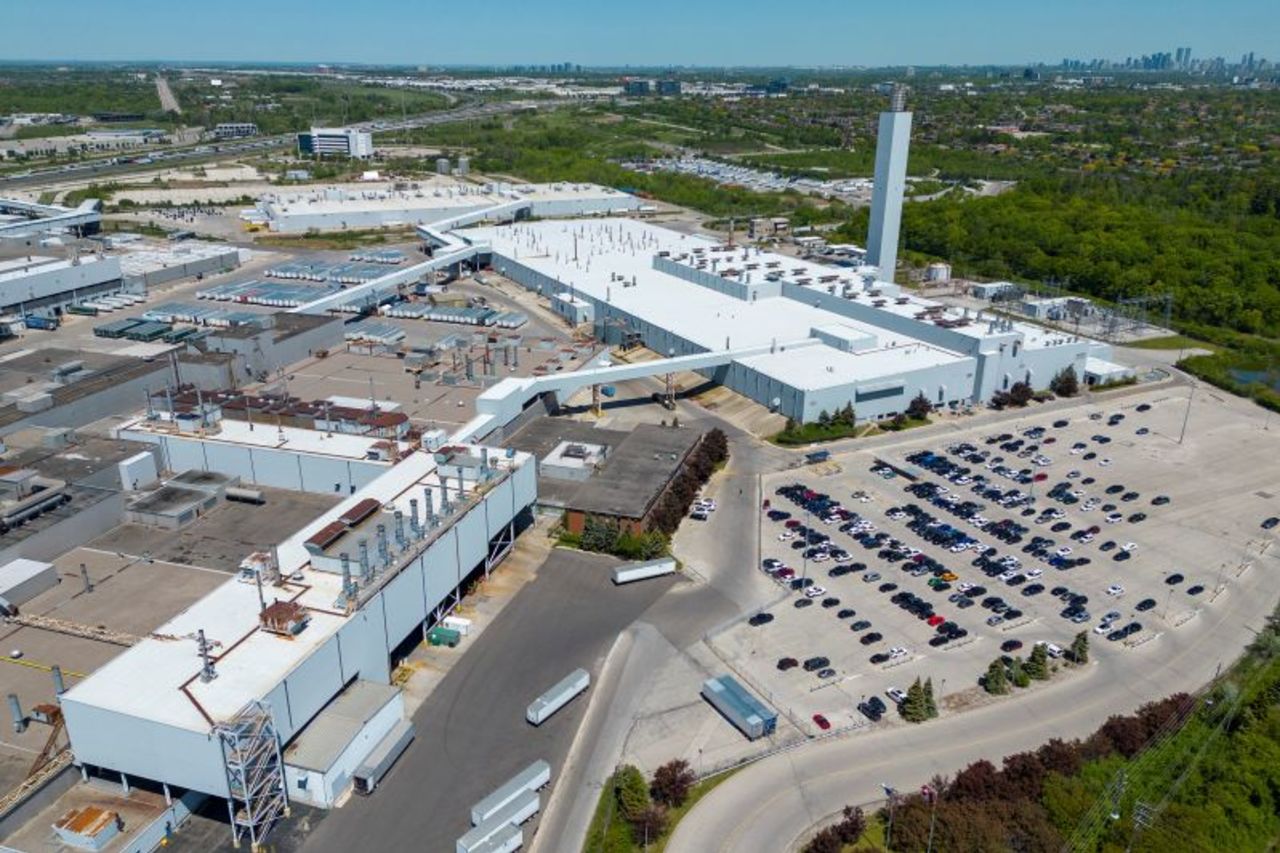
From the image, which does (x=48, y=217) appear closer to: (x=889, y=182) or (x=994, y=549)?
(x=889, y=182)

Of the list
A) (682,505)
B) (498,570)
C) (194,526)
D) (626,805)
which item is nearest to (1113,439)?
(682,505)

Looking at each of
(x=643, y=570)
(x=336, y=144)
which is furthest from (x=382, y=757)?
(x=336, y=144)

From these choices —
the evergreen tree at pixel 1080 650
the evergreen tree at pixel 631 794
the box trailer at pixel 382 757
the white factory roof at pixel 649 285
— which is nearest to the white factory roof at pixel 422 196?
the white factory roof at pixel 649 285

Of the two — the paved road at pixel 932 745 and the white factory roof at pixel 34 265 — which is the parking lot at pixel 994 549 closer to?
the paved road at pixel 932 745

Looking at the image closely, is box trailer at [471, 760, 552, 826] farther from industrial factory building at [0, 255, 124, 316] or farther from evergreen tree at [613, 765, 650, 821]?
industrial factory building at [0, 255, 124, 316]

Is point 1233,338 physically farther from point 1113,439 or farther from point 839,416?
point 839,416

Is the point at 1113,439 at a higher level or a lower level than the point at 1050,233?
lower
